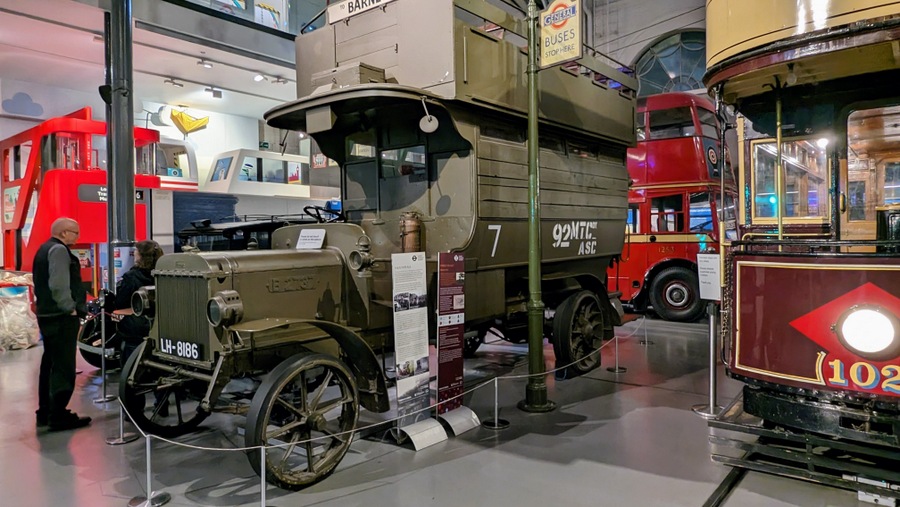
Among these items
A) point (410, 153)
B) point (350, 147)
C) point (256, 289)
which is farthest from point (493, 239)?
point (256, 289)

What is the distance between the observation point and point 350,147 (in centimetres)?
572

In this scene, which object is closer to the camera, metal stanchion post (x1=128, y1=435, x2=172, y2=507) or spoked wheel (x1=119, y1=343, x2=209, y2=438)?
metal stanchion post (x1=128, y1=435, x2=172, y2=507)

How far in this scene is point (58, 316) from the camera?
469 cm

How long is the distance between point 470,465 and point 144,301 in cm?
269

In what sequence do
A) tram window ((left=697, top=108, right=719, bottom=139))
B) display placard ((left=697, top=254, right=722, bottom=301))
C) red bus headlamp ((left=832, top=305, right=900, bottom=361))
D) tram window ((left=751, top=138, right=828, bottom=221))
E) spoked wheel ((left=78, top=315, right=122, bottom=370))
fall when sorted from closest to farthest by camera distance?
red bus headlamp ((left=832, top=305, right=900, bottom=361))
display placard ((left=697, top=254, right=722, bottom=301))
tram window ((left=751, top=138, right=828, bottom=221))
spoked wheel ((left=78, top=315, right=122, bottom=370))
tram window ((left=697, top=108, right=719, bottom=139))

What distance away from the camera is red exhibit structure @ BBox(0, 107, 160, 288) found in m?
9.01

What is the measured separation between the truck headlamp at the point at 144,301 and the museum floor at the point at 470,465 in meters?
1.05

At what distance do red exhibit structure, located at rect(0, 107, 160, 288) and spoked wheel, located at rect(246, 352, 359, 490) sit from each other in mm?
6362

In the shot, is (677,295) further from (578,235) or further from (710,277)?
(710,277)

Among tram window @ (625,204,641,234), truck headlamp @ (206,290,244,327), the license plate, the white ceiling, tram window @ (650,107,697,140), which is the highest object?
the white ceiling

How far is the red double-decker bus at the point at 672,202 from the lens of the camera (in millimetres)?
10203

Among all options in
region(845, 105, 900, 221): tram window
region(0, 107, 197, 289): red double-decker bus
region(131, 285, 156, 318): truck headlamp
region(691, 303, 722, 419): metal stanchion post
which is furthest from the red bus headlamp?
region(0, 107, 197, 289): red double-decker bus

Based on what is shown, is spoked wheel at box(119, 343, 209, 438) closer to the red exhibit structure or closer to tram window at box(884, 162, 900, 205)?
the red exhibit structure

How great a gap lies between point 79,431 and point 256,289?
2.29 m
